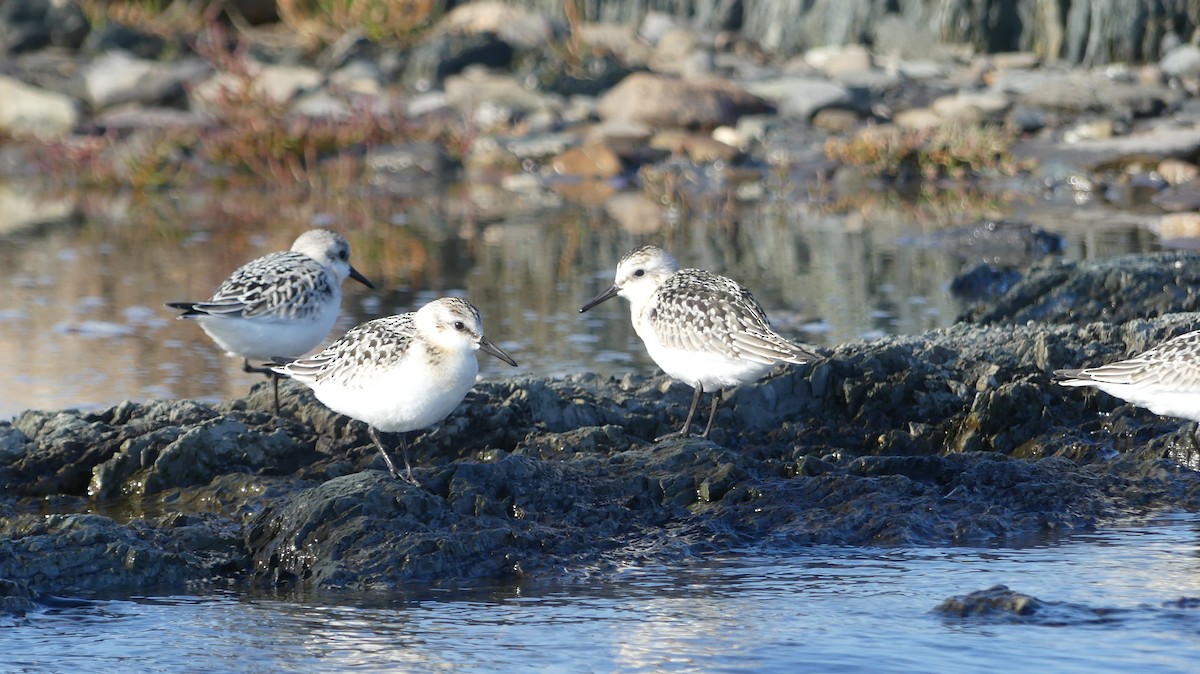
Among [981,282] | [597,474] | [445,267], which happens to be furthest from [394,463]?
[445,267]

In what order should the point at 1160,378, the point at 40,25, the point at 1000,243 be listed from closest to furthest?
1. the point at 1160,378
2. the point at 1000,243
3. the point at 40,25

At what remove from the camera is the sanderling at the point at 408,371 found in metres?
7.31

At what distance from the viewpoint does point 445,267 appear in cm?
1563

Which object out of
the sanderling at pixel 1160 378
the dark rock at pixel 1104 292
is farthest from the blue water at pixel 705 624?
the dark rock at pixel 1104 292

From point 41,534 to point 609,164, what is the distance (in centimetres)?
1571

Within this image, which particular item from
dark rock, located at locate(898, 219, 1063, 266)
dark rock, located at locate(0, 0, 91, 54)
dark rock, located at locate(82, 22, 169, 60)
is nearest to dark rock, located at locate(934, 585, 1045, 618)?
dark rock, located at locate(898, 219, 1063, 266)

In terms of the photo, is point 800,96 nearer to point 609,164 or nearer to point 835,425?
point 609,164

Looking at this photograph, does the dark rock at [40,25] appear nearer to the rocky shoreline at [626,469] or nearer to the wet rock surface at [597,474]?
the wet rock surface at [597,474]

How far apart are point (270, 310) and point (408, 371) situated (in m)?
2.12

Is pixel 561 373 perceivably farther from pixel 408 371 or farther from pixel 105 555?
pixel 105 555

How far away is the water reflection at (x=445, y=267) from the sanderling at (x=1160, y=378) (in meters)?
3.50

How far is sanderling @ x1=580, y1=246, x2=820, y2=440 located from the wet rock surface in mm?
352

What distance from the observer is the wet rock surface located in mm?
6828

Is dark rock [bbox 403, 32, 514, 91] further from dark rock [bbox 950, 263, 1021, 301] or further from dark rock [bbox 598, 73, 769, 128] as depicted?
dark rock [bbox 950, 263, 1021, 301]
